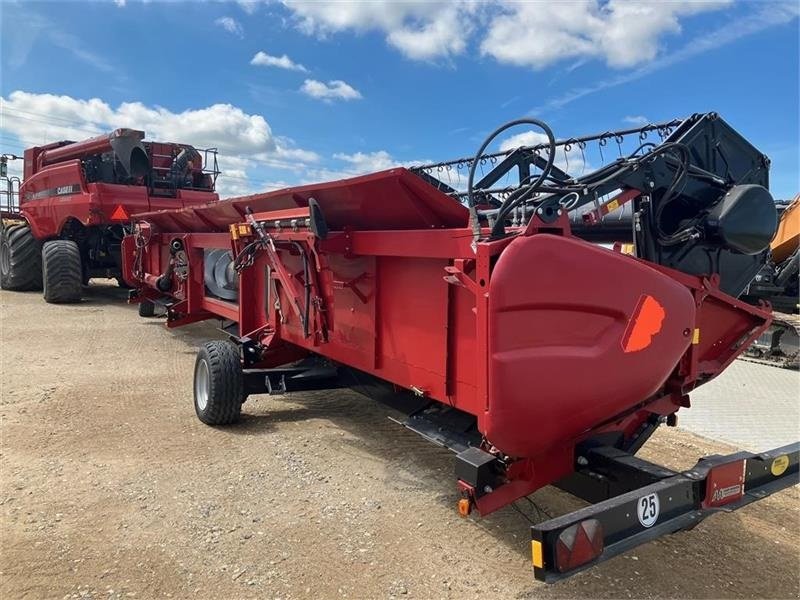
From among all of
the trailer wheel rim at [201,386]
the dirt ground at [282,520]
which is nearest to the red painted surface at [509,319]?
the dirt ground at [282,520]

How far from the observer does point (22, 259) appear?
12.3 m

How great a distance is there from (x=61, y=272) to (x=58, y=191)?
1.65 metres

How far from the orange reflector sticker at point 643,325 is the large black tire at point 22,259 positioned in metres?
12.7

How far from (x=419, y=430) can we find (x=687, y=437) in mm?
2753

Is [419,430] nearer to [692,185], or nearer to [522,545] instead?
[522,545]

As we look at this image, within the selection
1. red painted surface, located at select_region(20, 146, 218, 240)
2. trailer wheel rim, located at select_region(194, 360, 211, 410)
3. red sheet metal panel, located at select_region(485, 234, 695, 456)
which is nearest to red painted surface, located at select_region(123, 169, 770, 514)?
red sheet metal panel, located at select_region(485, 234, 695, 456)

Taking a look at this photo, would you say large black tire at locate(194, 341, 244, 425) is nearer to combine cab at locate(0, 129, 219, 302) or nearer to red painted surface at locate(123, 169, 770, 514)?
red painted surface at locate(123, 169, 770, 514)

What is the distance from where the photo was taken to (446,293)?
3.10m

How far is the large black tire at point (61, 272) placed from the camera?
10859 millimetres

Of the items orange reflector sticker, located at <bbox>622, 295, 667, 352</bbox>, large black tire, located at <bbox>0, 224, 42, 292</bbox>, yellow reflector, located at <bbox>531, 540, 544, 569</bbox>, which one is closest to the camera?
yellow reflector, located at <bbox>531, 540, 544, 569</bbox>

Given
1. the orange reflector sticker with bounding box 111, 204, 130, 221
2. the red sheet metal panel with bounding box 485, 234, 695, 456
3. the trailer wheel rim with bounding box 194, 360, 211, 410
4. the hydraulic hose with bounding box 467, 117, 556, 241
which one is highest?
the orange reflector sticker with bounding box 111, 204, 130, 221

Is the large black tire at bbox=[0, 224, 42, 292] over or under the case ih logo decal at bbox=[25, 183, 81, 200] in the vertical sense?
under

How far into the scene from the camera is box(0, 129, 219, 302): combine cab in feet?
34.6

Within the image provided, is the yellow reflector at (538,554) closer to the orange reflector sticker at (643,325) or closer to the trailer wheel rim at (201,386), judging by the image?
the orange reflector sticker at (643,325)
